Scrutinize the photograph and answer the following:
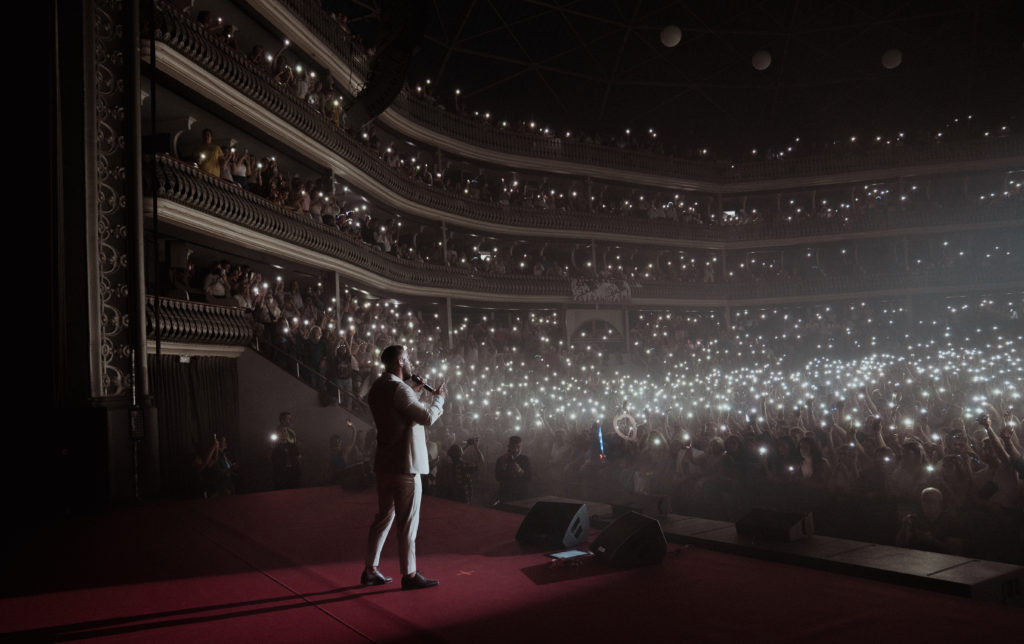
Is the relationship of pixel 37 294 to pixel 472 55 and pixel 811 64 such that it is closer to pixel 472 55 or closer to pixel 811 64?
pixel 472 55

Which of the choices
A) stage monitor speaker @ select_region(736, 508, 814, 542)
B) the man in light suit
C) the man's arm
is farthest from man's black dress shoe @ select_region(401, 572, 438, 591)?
stage monitor speaker @ select_region(736, 508, 814, 542)

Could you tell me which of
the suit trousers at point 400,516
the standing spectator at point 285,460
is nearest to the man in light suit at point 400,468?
the suit trousers at point 400,516

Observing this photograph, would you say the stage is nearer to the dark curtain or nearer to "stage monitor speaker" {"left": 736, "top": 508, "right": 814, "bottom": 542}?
"stage monitor speaker" {"left": 736, "top": 508, "right": 814, "bottom": 542}

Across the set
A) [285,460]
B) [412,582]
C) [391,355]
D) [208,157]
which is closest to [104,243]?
[285,460]

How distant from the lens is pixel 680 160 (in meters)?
34.7

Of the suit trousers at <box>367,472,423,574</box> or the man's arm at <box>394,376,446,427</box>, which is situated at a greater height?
the man's arm at <box>394,376,446,427</box>

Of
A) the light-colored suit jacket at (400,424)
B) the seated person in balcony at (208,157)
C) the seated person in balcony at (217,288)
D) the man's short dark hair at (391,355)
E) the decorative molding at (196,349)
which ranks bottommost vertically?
the light-colored suit jacket at (400,424)

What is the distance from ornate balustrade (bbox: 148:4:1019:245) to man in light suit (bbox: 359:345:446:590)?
10.8 metres

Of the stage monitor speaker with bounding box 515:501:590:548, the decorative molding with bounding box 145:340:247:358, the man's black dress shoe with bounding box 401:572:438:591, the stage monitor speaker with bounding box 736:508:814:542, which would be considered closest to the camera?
the man's black dress shoe with bounding box 401:572:438:591

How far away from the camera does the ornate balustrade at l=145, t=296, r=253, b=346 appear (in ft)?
38.5

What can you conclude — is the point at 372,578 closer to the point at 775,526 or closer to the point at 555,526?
the point at 555,526

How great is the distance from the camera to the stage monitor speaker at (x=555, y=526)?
642 cm

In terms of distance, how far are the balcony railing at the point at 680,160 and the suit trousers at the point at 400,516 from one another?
22831 millimetres

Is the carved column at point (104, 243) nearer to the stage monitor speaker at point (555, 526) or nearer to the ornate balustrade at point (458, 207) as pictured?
the ornate balustrade at point (458, 207)
